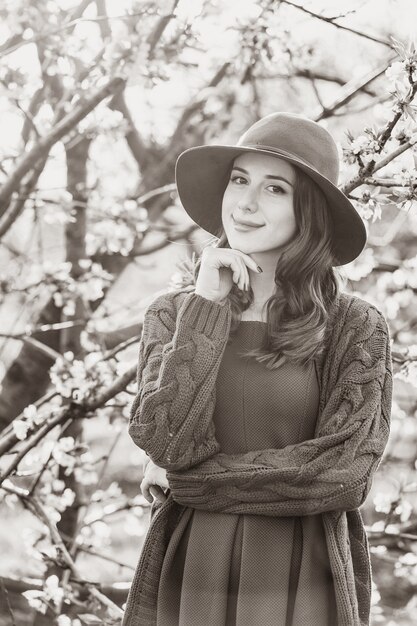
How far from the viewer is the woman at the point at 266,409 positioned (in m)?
1.91

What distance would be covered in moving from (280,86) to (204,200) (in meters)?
3.71

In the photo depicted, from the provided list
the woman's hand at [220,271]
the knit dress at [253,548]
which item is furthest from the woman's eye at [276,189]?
the knit dress at [253,548]

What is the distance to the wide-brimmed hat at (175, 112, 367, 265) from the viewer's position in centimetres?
211

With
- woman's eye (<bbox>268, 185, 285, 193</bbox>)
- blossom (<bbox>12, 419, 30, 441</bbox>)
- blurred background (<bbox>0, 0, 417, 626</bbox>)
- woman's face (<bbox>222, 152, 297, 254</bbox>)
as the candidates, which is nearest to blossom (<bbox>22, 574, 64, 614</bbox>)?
blurred background (<bbox>0, 0, 417, 626</bbox>)

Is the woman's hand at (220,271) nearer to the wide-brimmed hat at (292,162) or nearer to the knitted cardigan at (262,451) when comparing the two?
the knitted cardigan at (262,451)

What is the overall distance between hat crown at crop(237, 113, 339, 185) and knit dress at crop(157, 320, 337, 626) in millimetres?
494

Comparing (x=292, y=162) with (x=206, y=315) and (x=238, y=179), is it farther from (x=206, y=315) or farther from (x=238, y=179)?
(x=206, y=315)

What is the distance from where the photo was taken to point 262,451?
1969mm

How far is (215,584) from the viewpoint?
1.95 metres

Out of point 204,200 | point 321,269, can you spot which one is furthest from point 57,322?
point 321,269

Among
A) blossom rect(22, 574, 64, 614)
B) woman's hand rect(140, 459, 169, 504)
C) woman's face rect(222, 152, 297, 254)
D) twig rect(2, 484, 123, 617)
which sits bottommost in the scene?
blossom rect(22, 574, 64, 614)

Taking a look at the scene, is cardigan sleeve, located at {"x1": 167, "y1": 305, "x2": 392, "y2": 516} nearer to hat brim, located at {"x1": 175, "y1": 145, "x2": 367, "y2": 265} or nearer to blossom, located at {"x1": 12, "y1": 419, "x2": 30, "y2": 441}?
hat brim, located at {"x1": 175, "y1": 145, "x2": 367, "y2": 265}

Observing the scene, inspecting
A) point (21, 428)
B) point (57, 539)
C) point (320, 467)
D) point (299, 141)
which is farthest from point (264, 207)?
point (57, 539)

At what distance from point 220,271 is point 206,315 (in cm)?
14
